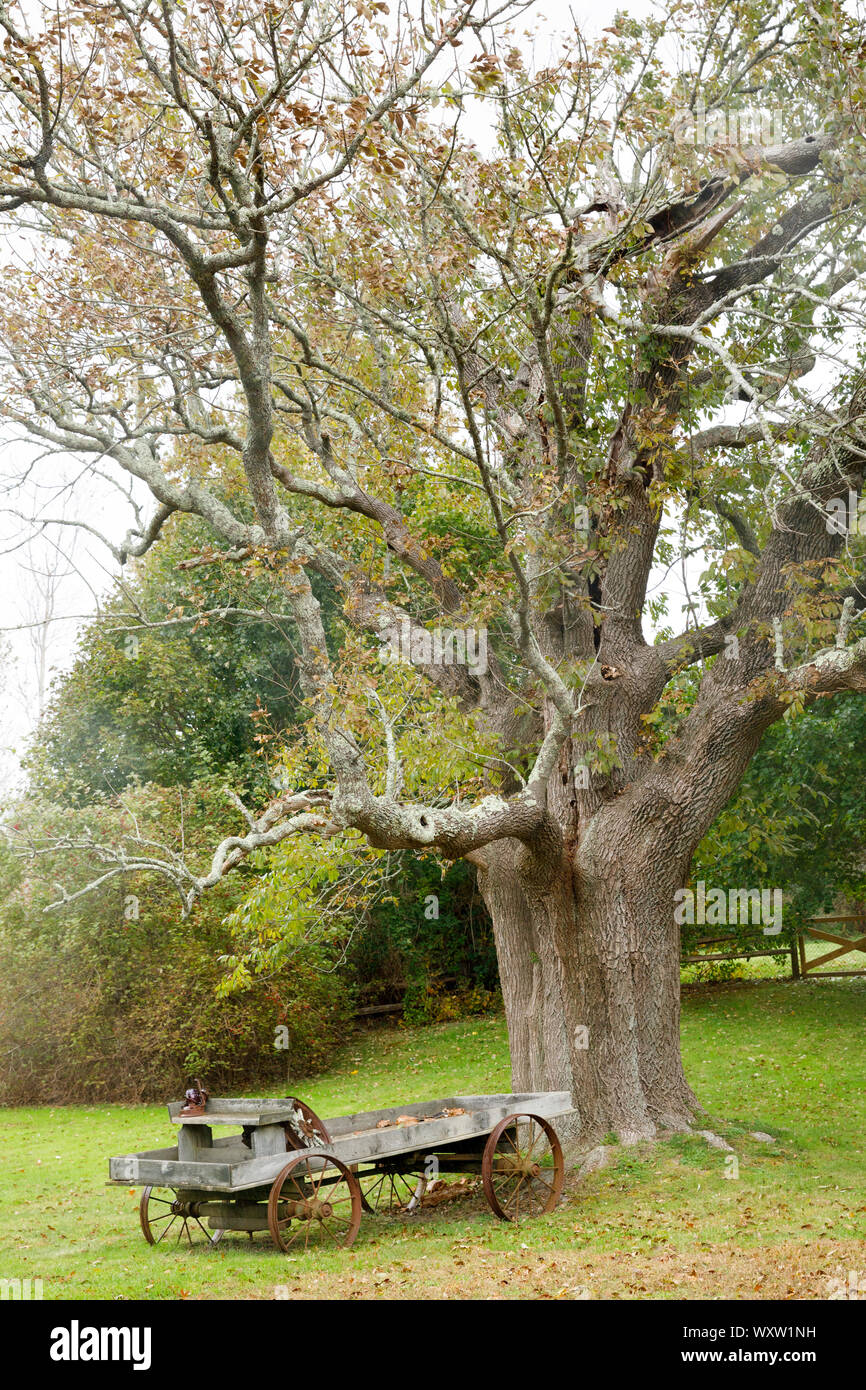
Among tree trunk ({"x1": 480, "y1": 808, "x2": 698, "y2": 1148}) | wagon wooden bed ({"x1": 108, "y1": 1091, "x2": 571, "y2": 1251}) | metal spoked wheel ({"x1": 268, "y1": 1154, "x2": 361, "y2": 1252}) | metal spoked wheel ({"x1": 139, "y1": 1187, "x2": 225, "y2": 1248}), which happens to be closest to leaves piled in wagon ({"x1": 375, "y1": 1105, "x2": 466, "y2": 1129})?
wagon wooden bed ({"x1": 108, "y1": 1091, "x2": 571, "y2": 1251})

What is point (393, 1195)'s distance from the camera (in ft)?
33.2

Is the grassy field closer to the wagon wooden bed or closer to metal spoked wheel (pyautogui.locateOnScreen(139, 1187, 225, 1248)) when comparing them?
metal spoked wheel (pyautogui.locateOnScreen(139, 1187, 225, 1248))

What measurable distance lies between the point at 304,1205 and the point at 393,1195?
2429 millimetres

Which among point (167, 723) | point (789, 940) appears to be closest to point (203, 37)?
Result: point (167, 723)

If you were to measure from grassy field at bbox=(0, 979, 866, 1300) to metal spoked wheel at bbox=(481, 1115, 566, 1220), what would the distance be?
20 centimetres

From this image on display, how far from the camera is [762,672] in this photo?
33.2 ft

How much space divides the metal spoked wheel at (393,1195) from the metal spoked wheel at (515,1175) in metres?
0.75

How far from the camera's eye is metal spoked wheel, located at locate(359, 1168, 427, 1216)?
972 centimetres

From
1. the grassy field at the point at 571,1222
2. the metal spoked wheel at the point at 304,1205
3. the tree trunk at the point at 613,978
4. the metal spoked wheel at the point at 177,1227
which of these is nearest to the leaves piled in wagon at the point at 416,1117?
the grassy field at the point at 571,1222

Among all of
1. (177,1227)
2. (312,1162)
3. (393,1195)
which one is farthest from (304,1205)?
(177,1227)

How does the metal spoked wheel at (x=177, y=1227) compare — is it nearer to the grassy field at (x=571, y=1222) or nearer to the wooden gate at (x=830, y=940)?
the grassy field at (x=571, y=1222)

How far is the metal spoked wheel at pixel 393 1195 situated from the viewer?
31.9ft

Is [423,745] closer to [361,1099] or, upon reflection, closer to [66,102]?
[66,102]

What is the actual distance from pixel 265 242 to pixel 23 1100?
1446cm
